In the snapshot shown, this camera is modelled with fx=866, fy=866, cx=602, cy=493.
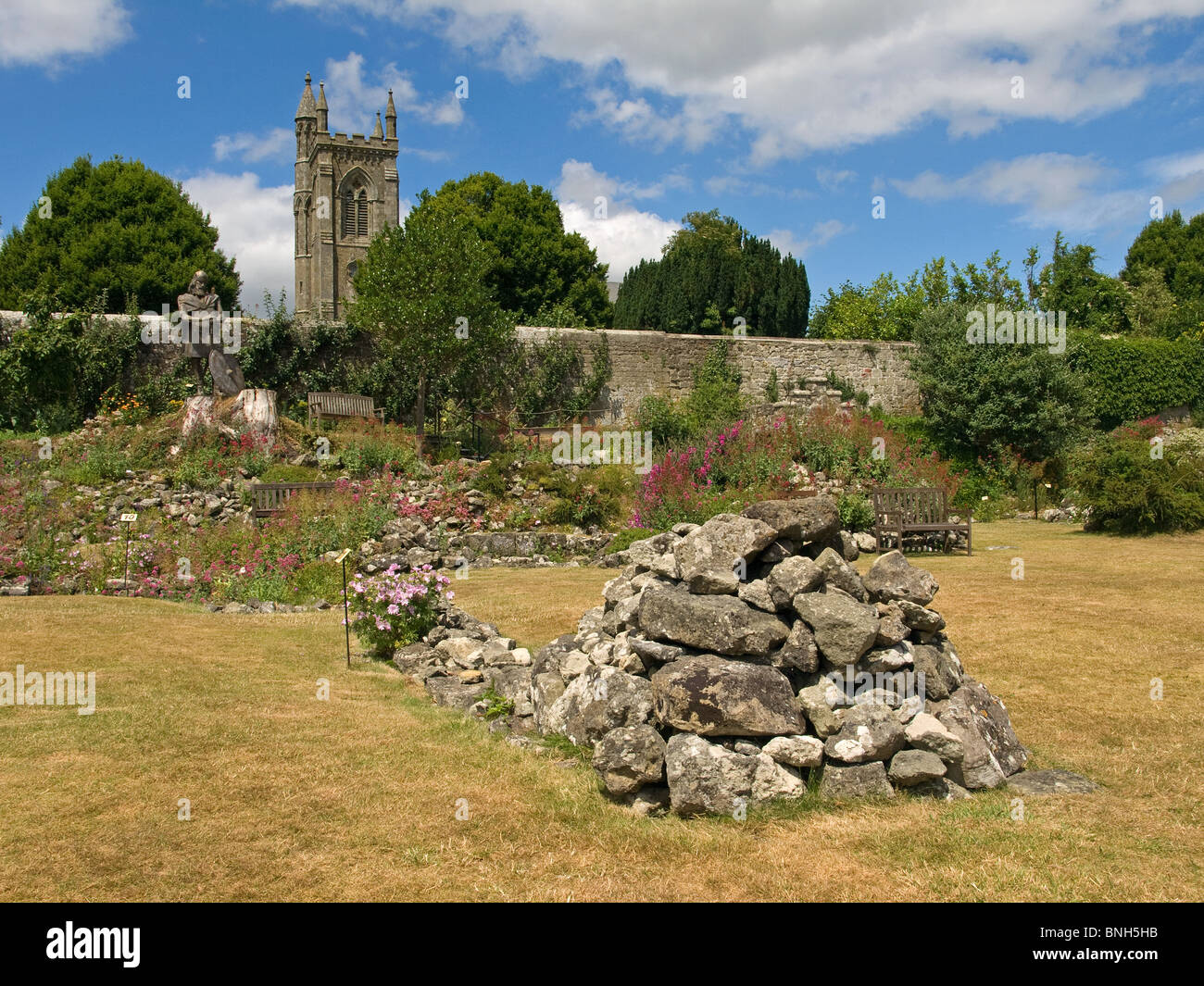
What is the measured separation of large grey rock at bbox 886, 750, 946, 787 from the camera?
4.45 m

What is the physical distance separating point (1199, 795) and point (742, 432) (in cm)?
1130

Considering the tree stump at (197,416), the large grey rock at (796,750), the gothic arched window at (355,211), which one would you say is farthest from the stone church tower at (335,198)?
the large grey rock at (796,750)

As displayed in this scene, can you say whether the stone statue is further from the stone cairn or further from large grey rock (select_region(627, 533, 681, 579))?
the stone cairn

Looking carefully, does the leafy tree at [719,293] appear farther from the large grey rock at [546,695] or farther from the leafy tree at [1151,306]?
the large grey rock at [546,695]

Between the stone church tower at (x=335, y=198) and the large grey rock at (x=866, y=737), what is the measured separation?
1804 inches

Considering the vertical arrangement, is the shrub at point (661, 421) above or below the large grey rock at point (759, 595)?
Result: above

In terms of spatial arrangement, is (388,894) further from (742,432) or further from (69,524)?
(742,432)

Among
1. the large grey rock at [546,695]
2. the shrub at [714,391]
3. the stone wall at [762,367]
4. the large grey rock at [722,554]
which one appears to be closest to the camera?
the large grey rock at [722,554]

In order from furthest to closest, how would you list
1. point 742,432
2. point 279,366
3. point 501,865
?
point 279,366 → point 742,432 → point 501,865

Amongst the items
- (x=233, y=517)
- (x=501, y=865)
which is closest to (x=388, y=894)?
(x=501, y=865)

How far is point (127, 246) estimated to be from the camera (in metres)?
28.8

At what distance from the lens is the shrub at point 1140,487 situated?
46.0 feet

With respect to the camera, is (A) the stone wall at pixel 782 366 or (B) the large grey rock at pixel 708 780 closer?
(B) the large grey rock at pixel 708 780

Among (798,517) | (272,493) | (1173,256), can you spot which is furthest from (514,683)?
(1173,256)
